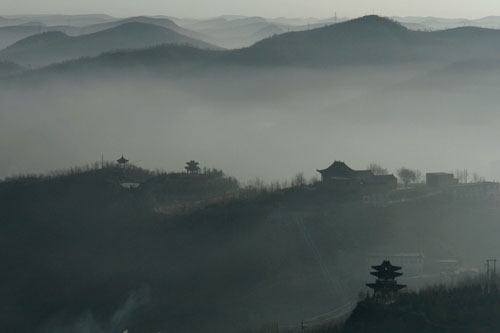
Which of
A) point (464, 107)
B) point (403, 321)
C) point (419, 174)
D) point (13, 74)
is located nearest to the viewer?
point (403, 321)

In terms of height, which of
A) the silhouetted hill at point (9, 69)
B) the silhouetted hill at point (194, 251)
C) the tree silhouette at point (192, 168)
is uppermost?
the silhouetted hill at point (9, 69)

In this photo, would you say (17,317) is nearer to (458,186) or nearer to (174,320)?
(174,320)

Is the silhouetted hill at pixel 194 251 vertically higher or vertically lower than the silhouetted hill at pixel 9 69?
lower

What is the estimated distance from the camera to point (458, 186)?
3585 inches

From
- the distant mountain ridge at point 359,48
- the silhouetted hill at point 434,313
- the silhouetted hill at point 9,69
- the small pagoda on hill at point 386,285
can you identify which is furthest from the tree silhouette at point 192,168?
the silhouetted hill at point 9,69

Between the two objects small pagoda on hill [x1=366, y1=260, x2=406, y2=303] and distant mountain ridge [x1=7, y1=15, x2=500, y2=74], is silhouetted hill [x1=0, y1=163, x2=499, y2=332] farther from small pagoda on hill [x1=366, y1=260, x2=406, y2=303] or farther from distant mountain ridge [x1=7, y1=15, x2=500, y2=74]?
distant mountain ridge [x1=7, y1=15, x2=500, y2=74]

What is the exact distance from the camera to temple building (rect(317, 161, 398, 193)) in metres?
90.2

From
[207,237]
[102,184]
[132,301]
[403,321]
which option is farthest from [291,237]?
[403,321]

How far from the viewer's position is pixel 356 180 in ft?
299

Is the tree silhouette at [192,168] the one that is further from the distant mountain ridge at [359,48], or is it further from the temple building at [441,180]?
the distant mountain ridge at [359,48]

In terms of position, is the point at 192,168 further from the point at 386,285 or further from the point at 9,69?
the point at 9,69

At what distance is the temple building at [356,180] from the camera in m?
90.2

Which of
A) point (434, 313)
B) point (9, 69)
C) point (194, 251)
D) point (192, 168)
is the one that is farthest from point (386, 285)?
Result: point (9, 69)

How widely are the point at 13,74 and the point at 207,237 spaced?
99.9m
